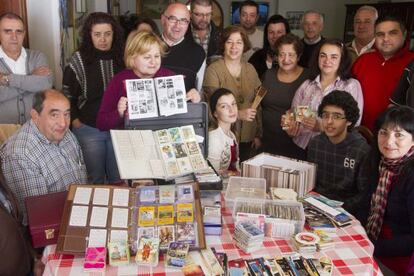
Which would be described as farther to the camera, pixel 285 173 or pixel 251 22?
pixel 251 22

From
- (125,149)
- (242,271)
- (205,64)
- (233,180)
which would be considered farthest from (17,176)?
(205,64)

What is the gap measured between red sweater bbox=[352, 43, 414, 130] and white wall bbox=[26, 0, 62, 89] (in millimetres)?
2516

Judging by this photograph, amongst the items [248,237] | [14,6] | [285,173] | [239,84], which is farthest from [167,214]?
[14,6]

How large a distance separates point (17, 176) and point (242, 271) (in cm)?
117

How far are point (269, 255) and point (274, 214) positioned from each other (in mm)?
206

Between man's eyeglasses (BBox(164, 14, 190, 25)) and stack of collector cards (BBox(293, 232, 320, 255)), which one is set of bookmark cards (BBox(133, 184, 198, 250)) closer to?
stack of collector cards (BBox(293, 232, 320, 255))

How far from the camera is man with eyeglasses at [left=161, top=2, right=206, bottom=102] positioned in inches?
105

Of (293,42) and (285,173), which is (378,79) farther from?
(285,173)

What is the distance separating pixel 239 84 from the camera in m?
2.84

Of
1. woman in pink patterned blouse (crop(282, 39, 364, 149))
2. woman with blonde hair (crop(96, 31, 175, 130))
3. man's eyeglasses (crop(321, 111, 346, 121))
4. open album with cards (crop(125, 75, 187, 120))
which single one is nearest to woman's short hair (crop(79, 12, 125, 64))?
woman with blonde hair (crop(96, 31, 175, 130))

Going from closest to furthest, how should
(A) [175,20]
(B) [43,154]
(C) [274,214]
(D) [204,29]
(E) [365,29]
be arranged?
(C) [274,214]
(B) [43,154]
(A) [175,20]
(D) [204,29]
(E) [365,29]

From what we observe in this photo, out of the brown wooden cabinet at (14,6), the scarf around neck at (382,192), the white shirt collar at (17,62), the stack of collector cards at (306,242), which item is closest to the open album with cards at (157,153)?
the stack of collector cards at (306,242)

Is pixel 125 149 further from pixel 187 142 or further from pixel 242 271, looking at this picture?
pixel 242 271

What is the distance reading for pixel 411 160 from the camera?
1882 millimetres
